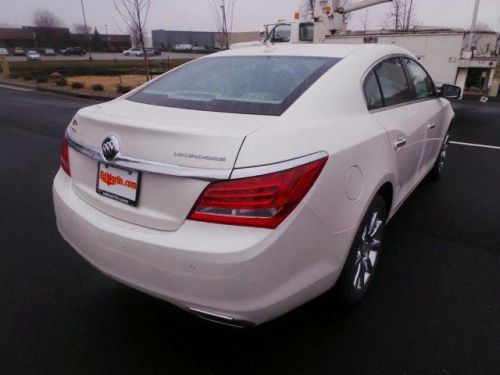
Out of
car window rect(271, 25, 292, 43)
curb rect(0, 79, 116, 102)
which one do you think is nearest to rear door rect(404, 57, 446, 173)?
car window rect(271, 25, 292, 43)

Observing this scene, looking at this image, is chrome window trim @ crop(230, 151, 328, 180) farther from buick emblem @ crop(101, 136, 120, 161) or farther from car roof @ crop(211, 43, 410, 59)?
car roof @ crop(211, 43, 410, 59)

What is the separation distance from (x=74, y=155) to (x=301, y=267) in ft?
4.66

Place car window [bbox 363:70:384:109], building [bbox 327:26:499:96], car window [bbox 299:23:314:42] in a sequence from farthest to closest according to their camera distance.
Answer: car window [bbox 299:23:314:42]
building [bbox 327:26:499:96]
car window [bbox 363:70:384:109]

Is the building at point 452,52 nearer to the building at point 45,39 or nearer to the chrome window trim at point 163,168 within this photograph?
the chrome window trim at point 163,168

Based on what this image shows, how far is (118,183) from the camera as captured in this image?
1.93 m

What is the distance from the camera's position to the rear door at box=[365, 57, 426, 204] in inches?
101

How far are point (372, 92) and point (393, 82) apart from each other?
1.70 feet

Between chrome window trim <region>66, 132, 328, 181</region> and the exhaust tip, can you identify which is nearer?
chrome window trim <region>66, 132, 328, 181</region>

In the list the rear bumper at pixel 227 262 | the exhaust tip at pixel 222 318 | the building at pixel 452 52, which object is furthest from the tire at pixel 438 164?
the building at pixel 452 52

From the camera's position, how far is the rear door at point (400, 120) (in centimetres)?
257

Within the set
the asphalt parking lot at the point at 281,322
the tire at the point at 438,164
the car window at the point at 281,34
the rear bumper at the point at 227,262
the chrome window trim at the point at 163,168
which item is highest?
the car window at the point at 281,34

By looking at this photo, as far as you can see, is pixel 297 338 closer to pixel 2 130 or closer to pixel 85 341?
pixel 85 341

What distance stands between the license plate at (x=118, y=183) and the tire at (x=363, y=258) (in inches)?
46.3

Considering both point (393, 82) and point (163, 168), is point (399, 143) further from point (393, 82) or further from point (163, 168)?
point (163, 168)
